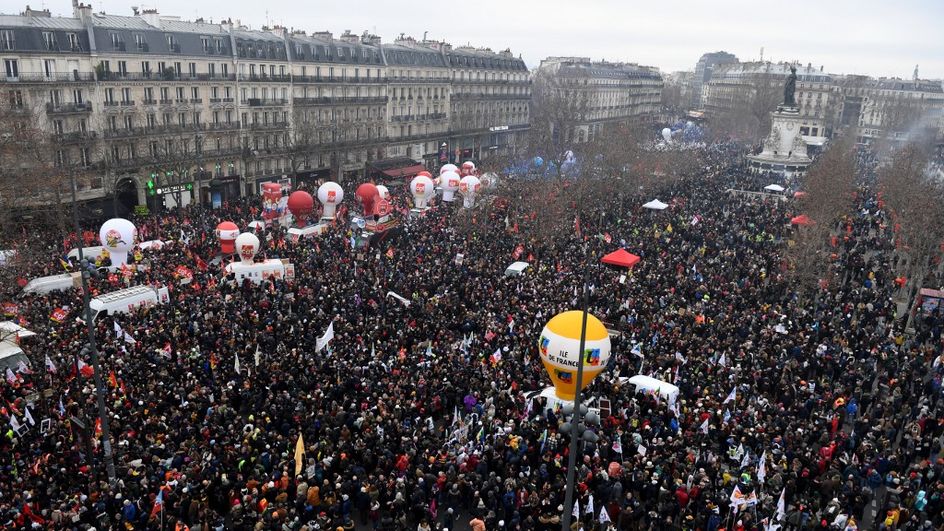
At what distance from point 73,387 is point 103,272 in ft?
41.2

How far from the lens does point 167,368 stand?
66.2 ft

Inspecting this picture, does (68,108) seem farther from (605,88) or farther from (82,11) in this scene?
(605,88)

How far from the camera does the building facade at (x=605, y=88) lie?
98812 millimetres

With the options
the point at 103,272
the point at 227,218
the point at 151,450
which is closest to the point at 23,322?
the point at 103,272

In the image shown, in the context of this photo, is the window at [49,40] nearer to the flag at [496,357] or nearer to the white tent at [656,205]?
the flag at [496,357]

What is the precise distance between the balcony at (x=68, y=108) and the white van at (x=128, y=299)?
67.7 ft

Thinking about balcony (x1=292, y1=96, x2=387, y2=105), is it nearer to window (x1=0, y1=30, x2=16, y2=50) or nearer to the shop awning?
the shop awning

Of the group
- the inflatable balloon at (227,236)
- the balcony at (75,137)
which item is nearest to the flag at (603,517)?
the inflatable balloon at (227,236)

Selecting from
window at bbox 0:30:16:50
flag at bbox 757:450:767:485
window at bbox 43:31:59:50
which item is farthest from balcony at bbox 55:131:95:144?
flag at bbox 757:450:767:485

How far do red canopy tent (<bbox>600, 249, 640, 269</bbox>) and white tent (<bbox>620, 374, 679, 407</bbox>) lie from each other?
41.1 ft

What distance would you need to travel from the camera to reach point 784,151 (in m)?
68.2

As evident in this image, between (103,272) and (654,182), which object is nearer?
(103,272)

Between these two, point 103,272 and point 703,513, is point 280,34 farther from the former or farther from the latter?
point 703,513

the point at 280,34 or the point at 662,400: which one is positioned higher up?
the point at 280,34
